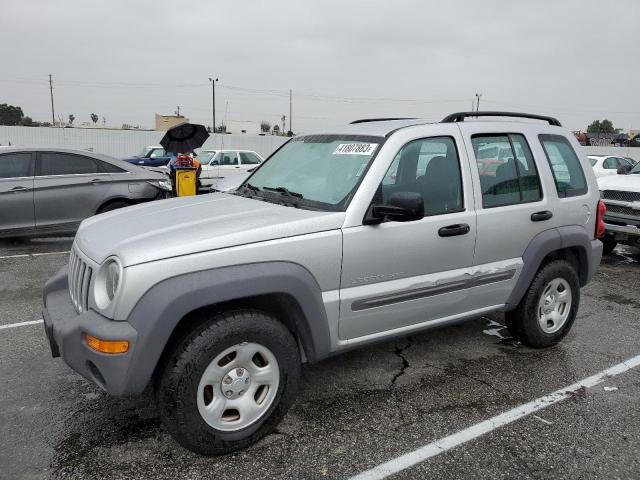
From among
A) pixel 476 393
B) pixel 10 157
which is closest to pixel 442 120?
pixel 476 393

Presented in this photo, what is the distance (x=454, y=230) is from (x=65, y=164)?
6.57m

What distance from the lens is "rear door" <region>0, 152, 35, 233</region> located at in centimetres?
738

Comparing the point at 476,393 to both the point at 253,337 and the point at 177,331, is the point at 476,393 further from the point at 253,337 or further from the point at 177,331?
the point at 177,331

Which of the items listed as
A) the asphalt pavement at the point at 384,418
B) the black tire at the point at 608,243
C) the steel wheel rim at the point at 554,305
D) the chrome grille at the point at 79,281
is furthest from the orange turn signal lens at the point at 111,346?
the black tire at the point at 608,243

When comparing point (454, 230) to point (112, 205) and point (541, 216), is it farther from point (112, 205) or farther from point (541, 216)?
point (112, 205)

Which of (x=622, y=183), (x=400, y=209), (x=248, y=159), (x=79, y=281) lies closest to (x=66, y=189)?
(x=79, y=281)

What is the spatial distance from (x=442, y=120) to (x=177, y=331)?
2.30 m

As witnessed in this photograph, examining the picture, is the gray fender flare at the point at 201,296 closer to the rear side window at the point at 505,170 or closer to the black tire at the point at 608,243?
the rear side window at the point at 505,170

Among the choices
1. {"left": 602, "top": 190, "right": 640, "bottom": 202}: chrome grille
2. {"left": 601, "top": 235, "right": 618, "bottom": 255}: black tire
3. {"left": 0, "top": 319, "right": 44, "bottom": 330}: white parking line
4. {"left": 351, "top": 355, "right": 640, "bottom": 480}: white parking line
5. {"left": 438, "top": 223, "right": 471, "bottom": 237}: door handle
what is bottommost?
{"left": 351, "top": 355, "right": 640, "bottom": 480}: white parking line

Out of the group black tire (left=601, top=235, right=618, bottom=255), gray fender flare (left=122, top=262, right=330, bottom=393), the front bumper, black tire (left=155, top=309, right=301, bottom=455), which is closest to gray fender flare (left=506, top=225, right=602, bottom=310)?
gray fender flare (left=122, top=262, right=330, bottom=393)

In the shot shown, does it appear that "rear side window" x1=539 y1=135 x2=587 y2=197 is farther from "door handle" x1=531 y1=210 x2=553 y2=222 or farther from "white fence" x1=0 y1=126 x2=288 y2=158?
"white fence" x1=0 y1=126 x2=288 y2=158

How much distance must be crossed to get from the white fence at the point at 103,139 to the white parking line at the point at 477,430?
89.9ft

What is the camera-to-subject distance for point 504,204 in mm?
3752

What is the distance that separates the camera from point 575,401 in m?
3.45
